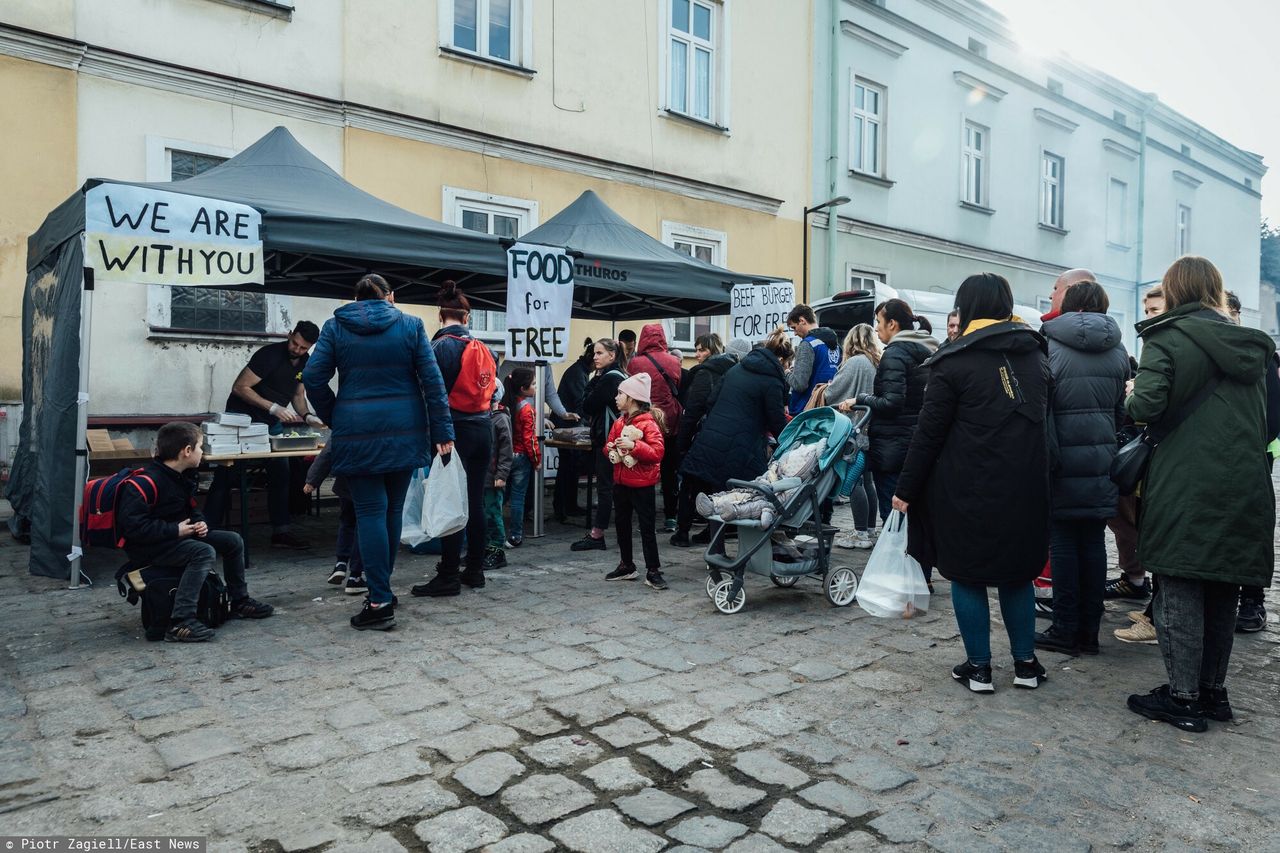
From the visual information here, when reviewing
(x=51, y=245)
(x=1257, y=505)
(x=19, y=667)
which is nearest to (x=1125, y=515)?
(x=1257, y=505)

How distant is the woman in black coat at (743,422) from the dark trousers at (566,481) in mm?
2919

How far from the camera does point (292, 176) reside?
7.37 m

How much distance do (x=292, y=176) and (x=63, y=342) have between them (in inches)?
87.1

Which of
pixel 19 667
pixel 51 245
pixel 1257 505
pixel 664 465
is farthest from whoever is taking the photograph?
A: pixel 664 465

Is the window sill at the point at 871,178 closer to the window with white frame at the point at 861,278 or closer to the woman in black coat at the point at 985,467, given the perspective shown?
the window with white frame at the point at 861,278

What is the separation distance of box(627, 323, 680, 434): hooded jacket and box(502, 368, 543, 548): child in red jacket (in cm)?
94

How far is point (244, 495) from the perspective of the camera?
6473mm

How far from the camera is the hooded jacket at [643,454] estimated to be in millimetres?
5844

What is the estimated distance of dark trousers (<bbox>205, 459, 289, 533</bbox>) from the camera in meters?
6.75

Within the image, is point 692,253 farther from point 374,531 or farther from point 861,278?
point 374,531

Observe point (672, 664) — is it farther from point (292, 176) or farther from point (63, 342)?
point (292, 176)

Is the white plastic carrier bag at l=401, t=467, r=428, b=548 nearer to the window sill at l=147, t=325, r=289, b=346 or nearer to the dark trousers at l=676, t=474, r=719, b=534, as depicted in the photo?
the dark trousers at l=676, t=474, r=719, b=534

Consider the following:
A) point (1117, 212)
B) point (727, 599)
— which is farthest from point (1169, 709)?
point (1117, 212)

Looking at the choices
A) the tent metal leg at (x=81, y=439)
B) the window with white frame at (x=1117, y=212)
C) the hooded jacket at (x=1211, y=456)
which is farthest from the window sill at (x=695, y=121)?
the window with white frame at (x=1117, y=212)
